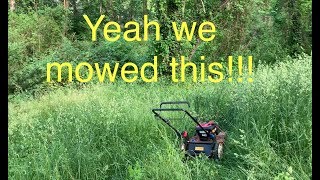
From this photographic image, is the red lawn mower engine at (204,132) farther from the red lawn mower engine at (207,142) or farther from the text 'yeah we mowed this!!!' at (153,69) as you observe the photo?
the text 'yeah we mowed this!!!' at (153,69)

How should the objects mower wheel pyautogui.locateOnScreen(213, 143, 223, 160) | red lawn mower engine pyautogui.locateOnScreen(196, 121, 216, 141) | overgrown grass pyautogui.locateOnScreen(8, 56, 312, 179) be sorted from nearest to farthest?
overgrown grass pyautogui.locateOnScreen(8, 56, 312, 179)
mower wheel pyautogui.locateOnScreen(213, 143, 223, 160)
red lawn mower engine pyautogui.locateOnScreen(196, 121, 216, 141)

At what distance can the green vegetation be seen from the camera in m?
2.88

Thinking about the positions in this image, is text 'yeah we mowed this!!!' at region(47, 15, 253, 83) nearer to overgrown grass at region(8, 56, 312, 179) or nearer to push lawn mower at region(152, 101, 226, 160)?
overgrown grass at region(8, 56, 312, 179)

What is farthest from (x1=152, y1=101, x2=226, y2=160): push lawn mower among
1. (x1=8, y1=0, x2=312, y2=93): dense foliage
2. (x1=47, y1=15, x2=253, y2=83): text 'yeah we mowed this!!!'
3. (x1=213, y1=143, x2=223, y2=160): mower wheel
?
(x1=8, y1=0, x2=312, y2=93): dense foliage

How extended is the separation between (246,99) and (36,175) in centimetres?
196

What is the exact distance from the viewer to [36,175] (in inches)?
121

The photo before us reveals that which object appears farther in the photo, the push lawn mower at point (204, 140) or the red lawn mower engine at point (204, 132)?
the red lawn mower engine at point (204, 132)

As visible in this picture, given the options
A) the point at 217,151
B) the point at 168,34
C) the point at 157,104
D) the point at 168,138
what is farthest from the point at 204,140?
the point at 168,34

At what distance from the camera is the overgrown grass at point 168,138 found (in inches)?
110

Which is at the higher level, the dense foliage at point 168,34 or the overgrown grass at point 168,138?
the dense foliage at point 168,34

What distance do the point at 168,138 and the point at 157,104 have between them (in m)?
0.84

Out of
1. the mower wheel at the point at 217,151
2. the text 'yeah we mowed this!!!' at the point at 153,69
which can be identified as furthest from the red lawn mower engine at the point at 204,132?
the text 'yeah we mowed this!!!' at the point at 153,69

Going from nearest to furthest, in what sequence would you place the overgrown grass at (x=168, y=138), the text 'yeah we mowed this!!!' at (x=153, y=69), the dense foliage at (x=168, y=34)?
1. the overgrown grass at (x=168, y=138)
2. the text 'yeah we mowed this!!!' at (x=153, y=69)
3. the dense foliage at (x=168, y=34)
